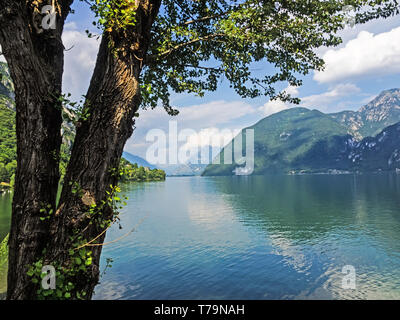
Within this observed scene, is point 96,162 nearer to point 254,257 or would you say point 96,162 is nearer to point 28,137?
point 28,137

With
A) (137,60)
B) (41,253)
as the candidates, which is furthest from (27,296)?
(137,60)

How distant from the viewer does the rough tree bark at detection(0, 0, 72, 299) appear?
13.9 feet

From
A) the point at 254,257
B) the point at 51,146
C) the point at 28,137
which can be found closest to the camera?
the point at 28,137

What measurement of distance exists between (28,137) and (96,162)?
3.66ft

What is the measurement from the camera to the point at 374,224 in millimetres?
44719

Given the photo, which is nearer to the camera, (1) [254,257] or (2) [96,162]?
(2) [96,162]

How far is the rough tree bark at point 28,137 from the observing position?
13.9ft

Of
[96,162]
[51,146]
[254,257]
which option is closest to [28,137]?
[51,146]

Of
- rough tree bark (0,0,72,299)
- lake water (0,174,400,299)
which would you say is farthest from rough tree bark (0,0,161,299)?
lake water (0,174,400,299)

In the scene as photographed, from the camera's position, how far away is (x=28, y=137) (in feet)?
14.3

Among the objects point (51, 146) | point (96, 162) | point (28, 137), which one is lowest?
point (96, 162)
